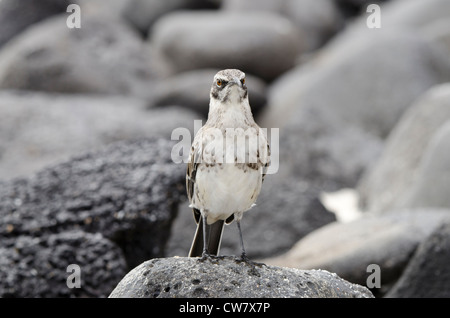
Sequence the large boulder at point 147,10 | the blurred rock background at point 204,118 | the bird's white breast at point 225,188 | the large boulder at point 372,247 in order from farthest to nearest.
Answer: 1. the large boulder at point 147,10
2. the large boulder at point 372,247
3. the blurred rock background at point 204,118
4. the bird's white breast at point 225,188

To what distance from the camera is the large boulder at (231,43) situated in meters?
18.5

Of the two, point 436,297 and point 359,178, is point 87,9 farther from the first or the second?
point 436,297

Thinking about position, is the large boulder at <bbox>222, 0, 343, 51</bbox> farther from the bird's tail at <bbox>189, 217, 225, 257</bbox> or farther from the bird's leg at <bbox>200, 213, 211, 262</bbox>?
the bird's leg at <bbox>200, 213, 211, 262</bbox>

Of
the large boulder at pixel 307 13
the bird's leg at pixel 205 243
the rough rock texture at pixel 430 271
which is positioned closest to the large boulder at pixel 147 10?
the large boulder at pixel 307 13

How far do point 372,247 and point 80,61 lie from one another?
35.1ft

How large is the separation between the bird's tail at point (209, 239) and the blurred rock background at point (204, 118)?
1.68 meters

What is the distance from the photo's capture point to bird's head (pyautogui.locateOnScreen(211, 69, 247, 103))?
19.8 feet

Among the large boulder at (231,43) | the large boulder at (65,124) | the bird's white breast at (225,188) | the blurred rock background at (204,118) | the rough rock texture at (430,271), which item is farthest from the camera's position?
the large boulder at (231,43)

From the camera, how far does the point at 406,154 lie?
41.7 feet

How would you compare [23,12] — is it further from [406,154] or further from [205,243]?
[205,243]

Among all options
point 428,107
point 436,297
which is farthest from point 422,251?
point 428,107

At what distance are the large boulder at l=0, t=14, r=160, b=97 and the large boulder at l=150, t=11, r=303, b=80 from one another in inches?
33.3

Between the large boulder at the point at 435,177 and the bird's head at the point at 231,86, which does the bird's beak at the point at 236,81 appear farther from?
the large boulder at the point at 435,177
